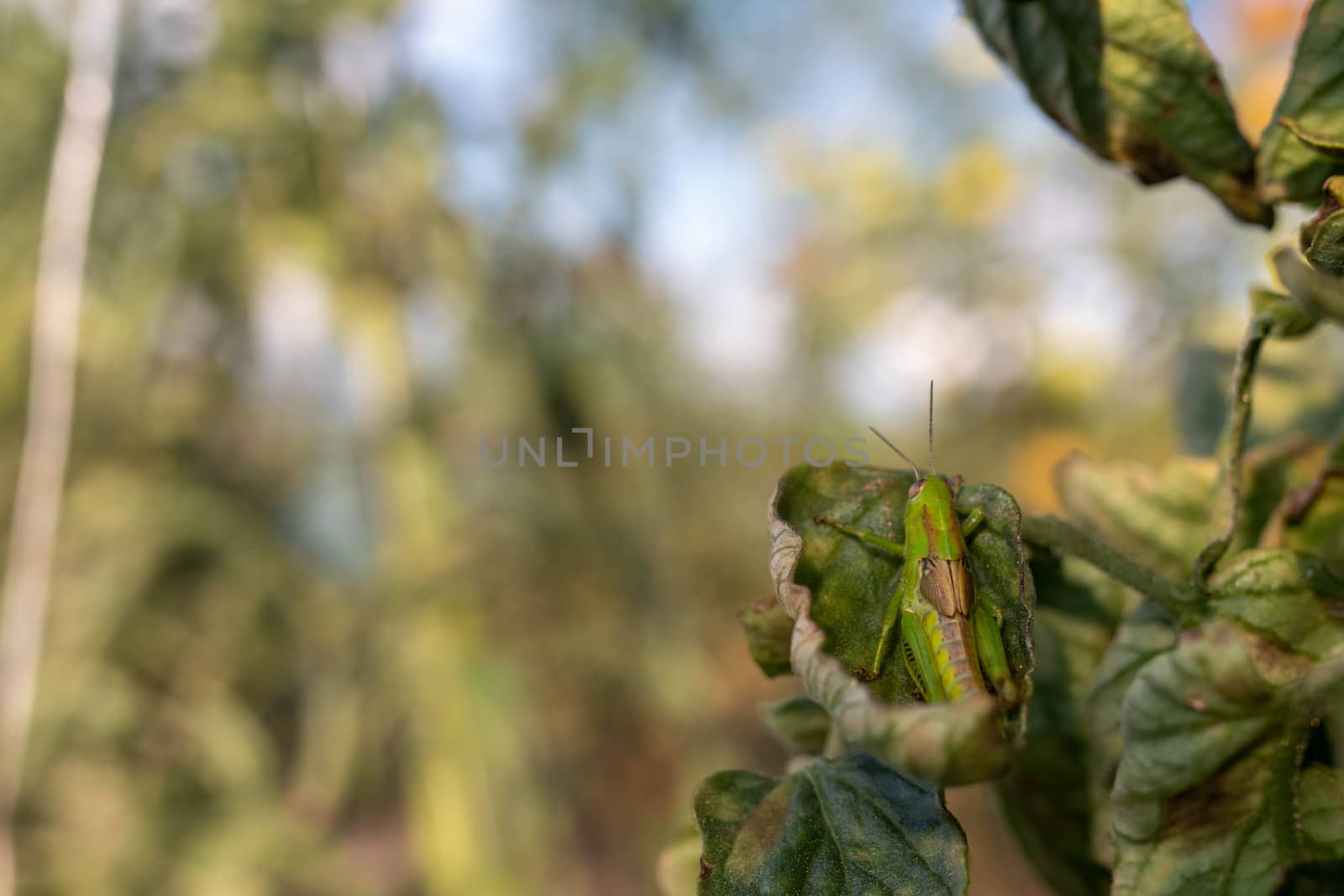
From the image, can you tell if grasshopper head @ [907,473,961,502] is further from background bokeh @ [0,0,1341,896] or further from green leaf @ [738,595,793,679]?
background bokeh @ [0,0,1341,896]

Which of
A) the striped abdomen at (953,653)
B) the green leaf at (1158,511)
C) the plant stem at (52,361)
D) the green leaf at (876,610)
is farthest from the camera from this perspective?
the plant stem at (52,361)

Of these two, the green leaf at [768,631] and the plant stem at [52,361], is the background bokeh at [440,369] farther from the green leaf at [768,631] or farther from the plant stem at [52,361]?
the green leaf at [768,631]

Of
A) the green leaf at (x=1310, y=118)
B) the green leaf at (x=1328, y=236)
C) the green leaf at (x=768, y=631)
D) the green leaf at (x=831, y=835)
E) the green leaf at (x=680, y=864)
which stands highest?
the green leaf at (x=1310, y=118)

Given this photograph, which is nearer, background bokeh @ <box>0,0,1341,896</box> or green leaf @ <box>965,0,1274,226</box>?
green leaf @ <box>965,0,1274,226</box>

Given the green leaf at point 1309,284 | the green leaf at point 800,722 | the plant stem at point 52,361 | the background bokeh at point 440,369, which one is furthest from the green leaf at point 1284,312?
the plant stem at point 52,361

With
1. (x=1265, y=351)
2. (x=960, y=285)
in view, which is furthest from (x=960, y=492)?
(x=960, y=285)

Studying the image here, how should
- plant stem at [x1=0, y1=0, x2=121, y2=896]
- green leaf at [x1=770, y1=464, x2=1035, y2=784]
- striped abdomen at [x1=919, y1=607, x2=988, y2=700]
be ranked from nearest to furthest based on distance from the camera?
green leaf at [x1=770, y1=464, x2=1035, y2=784]
striped abdomen at [x1=919, y1=607, x2=988, y2=700]
plant stem at [x1=0, y1=0, x2=121, y2=896]

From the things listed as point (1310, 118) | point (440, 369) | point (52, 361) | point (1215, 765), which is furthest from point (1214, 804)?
point (440, 369)

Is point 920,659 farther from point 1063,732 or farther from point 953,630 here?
point 1063,732

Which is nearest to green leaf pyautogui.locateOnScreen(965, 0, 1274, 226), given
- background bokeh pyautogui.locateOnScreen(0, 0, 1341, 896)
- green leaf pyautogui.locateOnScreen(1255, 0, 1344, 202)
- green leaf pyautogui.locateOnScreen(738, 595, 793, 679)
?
green leaf pyautogui.locateOnScreen(1255, 0, 1344, 202)
